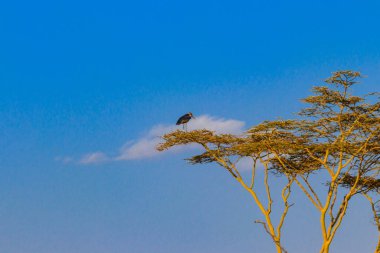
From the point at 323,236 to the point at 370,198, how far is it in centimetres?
528

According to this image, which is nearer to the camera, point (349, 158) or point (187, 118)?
point (349, 158)

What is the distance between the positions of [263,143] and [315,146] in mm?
2152

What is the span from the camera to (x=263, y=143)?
34.6 meters

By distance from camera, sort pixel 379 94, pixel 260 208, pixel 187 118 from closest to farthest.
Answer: pixel 379 94 < pixel 260 208 < pixel 187 118

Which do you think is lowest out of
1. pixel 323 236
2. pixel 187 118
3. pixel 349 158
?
pixel 323 236

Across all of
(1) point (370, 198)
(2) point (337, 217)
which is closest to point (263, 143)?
(2) point (337, 217)

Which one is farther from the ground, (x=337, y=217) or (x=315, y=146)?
(x=315, y=146)

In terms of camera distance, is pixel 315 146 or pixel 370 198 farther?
pixel 370 198

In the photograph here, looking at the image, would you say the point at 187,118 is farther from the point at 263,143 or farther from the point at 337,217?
the point at 337,217

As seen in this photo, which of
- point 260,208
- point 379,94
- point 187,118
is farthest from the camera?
point 187,118

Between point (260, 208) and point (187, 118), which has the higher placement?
point (187, 118)

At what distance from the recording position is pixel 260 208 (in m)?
35.2

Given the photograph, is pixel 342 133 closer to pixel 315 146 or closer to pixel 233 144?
pixel 315 146

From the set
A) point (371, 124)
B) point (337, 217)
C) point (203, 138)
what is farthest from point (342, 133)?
point (203, 138)
